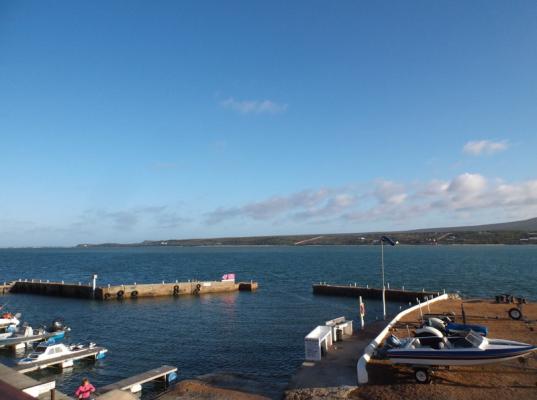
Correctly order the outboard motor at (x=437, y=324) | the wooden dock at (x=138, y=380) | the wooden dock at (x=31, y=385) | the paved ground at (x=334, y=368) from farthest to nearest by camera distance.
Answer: the outboard motor at (x=437, y=324) → the wooden dock at (x=138, y=380) → the wooden dock at (x=31, y=385) → the paved ground at (x=334, y=368)

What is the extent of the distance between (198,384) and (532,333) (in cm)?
2312

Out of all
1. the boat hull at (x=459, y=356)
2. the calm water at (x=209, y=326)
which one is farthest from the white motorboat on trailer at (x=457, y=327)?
the calm water at (x=209, y=326)

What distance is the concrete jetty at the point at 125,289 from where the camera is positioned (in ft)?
216

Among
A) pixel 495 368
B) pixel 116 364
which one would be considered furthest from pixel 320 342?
pixel 116 364

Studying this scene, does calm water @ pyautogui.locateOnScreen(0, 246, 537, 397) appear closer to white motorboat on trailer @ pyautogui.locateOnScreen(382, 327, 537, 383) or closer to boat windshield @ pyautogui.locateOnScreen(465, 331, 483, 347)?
white motorboat on trailer @ pyautogui.locateOnScreen(382, 327, 537, 383)

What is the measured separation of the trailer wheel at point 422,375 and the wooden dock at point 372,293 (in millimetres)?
38328

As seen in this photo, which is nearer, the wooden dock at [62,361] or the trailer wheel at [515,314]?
the wooden dock at [62,361]

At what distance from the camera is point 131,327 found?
44.1 meters

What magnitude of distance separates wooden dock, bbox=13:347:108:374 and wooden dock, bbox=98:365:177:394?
8.81 m

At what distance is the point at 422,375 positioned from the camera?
63.1ft

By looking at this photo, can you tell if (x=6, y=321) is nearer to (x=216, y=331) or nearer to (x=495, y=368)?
(x=216, y=331)

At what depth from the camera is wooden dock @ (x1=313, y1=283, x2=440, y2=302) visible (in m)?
57.3

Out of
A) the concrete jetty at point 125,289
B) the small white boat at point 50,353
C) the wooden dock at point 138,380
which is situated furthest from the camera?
the concrete jetty at point 125,289

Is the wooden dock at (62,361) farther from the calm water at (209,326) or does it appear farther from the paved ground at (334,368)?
the paved ground at (334,368)
